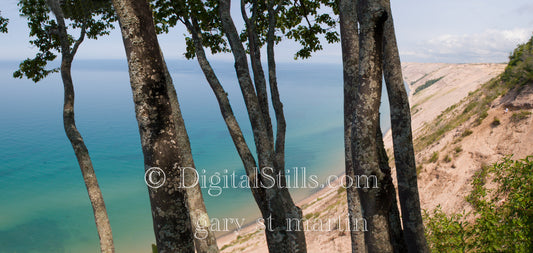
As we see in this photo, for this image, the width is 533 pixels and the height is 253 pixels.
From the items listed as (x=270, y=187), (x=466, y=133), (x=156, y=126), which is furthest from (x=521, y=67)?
(x=156, y=126)

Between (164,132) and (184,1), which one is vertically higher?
(184,1)

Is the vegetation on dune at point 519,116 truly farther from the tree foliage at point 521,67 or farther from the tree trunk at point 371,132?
the tree trunk at point 371,132

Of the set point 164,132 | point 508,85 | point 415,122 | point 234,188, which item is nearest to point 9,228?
point 234,188

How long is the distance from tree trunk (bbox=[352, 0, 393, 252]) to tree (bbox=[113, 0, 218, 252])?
180cm

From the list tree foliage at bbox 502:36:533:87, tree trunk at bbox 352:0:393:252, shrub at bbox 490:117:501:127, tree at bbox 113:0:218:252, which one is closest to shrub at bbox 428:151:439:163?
shrub at bbox 490:117:501:127

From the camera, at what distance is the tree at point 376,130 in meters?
3.26

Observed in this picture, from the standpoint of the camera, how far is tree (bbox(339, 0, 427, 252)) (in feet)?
10.7

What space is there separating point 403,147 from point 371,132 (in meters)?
1.12

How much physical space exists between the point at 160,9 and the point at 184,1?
3.52ft

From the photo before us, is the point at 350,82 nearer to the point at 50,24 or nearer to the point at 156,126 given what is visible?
the point at 156,126

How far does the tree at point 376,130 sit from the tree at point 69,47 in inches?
232

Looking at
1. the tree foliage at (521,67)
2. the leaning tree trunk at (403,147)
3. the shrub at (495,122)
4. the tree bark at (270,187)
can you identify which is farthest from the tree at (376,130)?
the tree foliage at (521,67)

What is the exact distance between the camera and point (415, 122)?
42.9 m

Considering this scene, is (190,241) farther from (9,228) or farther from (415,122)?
(415,122)
